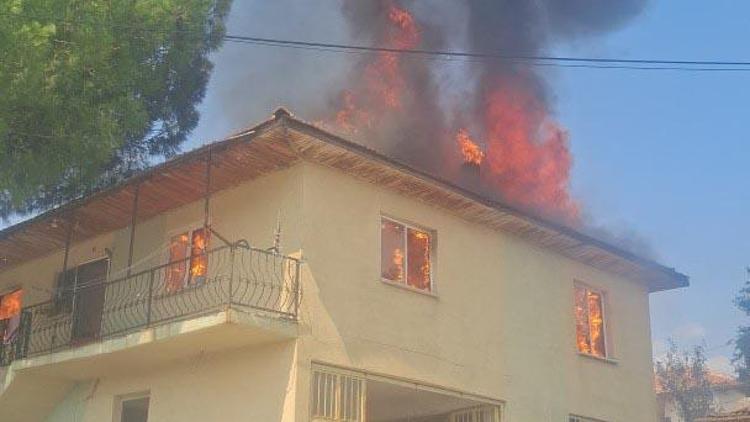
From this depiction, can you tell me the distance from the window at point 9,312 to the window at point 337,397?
926 centimetres

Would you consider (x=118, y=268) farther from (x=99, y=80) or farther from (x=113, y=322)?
(x=99, y=80)

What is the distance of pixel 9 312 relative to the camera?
67.4ft

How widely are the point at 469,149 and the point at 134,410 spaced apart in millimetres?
13502

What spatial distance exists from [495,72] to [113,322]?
Answer: 18.5m

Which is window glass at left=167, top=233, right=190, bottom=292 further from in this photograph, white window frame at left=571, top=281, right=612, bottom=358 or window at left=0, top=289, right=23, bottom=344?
white window frame at left=571, top=281, right=612, bottom=358

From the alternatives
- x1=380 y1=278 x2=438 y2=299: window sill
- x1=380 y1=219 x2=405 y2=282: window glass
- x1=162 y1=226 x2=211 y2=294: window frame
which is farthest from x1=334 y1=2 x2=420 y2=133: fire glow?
x1=380 y1=278 x2=438 y2=299: window sill

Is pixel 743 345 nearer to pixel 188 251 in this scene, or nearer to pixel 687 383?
pixel 687 383

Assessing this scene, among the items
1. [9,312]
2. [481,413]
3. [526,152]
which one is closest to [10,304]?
[9,312]

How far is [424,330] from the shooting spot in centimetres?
1532

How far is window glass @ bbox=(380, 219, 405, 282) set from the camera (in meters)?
15.4

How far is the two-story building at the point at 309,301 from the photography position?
13.8 metres

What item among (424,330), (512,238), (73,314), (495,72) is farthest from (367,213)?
(495,72)

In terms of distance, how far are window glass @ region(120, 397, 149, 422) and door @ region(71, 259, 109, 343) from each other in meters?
A: 2.01

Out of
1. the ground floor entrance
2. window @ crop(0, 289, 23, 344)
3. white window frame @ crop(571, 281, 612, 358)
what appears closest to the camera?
the ground floor entrance
